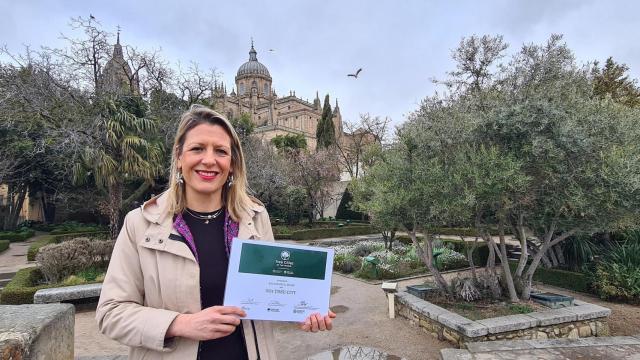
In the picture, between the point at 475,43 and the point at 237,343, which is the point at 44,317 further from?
the point at 475,43

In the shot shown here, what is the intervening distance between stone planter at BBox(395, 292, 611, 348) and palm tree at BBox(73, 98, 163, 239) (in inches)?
397

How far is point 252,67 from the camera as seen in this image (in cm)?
8519

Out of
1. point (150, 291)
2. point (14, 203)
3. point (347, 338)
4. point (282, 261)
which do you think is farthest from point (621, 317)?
point (14, 203)

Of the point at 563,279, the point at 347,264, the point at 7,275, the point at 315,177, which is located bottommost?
the point at 563,279

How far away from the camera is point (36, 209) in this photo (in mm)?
33969

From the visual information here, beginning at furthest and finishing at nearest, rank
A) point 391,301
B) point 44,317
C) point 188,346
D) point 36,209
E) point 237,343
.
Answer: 1. point 36,209
2. point 391,301
3. point 44,317
4. point 237,343
5. point 188,346

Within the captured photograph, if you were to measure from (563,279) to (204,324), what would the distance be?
10612 mm

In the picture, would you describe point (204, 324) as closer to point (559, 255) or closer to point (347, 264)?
point (347, 264)

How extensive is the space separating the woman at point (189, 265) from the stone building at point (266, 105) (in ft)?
236

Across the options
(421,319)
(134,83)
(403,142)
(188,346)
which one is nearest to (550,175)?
(403,142)

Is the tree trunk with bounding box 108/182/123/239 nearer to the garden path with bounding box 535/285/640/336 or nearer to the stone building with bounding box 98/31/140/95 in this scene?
the stone building with bounding box 98/31/140/95

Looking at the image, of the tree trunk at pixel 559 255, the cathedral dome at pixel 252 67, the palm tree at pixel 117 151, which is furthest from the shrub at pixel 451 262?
the cathedral dome at pixel 252 67

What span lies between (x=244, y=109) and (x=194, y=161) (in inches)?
3246

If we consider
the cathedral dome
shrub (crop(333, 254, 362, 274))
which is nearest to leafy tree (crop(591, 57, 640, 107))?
shrub (crop(333, 254, 362, 274))
